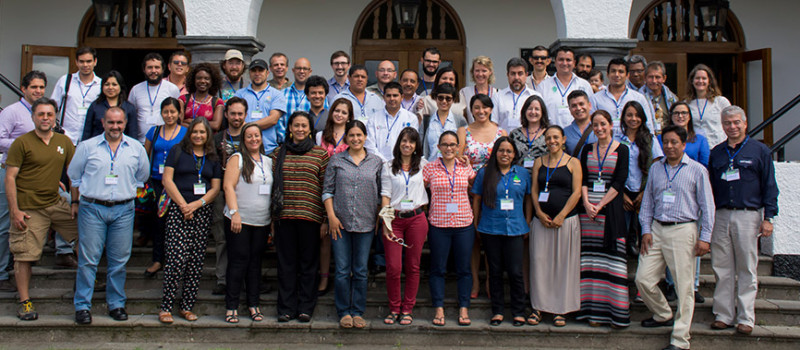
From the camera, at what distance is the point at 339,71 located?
5.94 metres

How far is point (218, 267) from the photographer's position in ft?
16.5

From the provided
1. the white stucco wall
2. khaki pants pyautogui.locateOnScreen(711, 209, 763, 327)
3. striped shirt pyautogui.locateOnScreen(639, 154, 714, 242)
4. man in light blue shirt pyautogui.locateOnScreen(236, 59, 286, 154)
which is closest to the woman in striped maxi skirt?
striped shirt pyautogui.locateOnScreen(639, 154, 714, 242)

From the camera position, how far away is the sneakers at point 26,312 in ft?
15.7

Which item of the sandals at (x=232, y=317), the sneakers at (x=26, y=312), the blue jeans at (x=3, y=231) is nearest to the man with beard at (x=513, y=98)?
the sandals at (x=232, y=317)

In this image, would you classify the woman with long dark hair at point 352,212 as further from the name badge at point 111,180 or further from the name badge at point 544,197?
the name badge at point 111,180

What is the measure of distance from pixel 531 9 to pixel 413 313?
19.0ft

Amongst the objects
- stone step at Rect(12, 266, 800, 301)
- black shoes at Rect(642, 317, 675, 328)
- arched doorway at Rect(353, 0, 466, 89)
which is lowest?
black shoes at Rect(642, 317, 675, 328)

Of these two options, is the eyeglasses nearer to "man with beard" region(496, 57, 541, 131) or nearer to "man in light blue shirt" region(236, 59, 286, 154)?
"man with beard" region(496, 57, 541, 131)

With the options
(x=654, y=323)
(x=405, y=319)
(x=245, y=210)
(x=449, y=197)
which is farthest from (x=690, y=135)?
(x=245, y=210)

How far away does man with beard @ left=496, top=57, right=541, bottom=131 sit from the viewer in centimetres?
549

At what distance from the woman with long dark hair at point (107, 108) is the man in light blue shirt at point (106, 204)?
0.60 metres

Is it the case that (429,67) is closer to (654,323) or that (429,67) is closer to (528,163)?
(528,163)

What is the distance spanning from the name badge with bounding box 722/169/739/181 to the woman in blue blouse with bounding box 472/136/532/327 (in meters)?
1.61

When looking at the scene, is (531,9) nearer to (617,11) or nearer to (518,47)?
(518,47)
